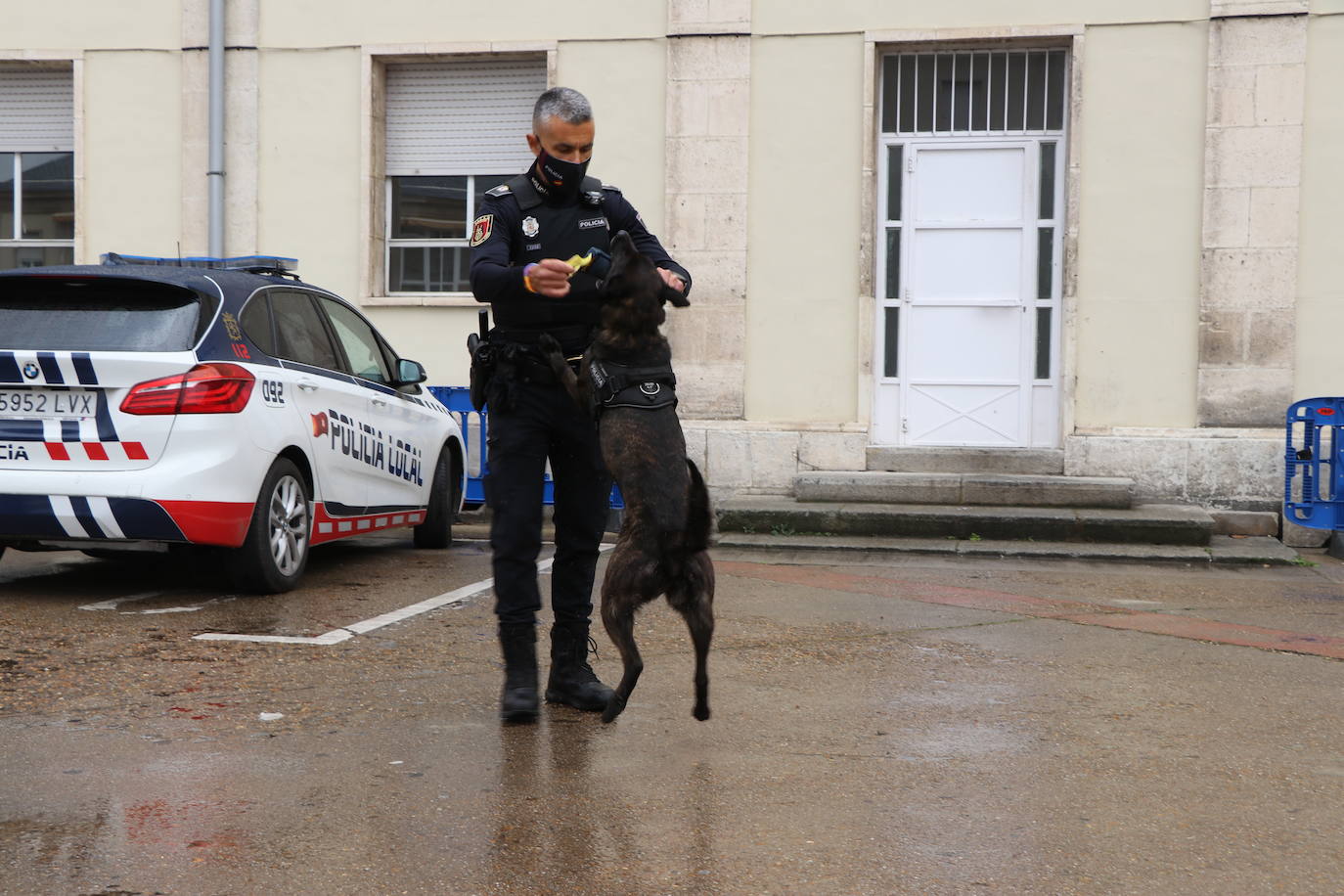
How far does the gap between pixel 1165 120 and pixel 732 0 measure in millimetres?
3555

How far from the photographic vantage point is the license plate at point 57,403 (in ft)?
21.6

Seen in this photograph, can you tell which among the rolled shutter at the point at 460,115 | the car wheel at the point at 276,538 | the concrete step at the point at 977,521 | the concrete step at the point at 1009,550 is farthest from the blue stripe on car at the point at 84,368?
the rolled shutter at the point at 460,115

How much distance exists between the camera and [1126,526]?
10.1 m

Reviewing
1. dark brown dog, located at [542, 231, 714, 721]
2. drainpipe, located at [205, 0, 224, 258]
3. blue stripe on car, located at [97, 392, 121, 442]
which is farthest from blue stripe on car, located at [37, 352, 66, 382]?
drainpipe, located at [205, 0, 224, 258]

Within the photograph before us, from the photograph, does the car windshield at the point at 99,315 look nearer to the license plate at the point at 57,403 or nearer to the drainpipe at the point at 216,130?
the license plate at the point at 57,403

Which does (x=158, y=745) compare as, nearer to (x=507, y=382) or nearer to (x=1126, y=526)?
(x=507, y=382)

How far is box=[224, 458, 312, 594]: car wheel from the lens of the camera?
22.7 ft

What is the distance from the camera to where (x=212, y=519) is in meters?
6.65

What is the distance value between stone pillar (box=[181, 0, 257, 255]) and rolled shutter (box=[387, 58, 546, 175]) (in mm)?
1217

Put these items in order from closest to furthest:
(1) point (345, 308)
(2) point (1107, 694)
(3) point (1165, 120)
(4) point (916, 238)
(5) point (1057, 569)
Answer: (2) point (1107, 694) → (1) point (345, 308) → (5) point (1057, 569) → (3) point (1165, 120) → (4) point (916, 238)

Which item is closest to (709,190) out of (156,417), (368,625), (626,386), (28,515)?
(156,417)

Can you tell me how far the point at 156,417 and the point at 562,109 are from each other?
9.77 ft

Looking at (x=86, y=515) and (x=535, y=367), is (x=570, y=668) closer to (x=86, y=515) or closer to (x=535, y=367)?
(x=535, y=367)

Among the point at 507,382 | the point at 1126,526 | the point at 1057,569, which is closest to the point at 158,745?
the point at 507,382
